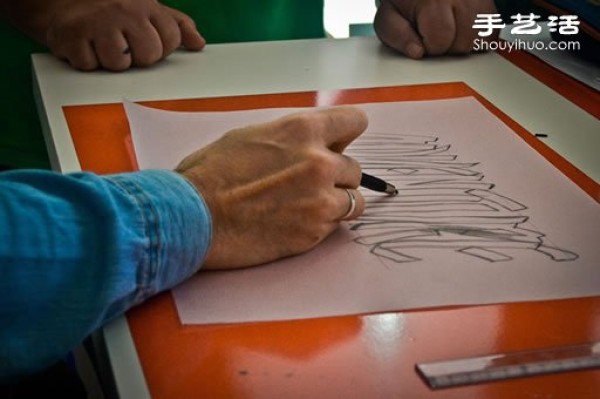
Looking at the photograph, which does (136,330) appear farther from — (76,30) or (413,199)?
(76,30)

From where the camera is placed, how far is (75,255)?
571mm

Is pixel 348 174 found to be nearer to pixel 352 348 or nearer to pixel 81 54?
pixel 352 348

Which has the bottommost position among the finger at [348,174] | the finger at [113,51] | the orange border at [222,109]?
the orange border at [222,109]

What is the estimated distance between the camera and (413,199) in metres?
0.76

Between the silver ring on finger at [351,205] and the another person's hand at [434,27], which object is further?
the another person's hand at [434,27]

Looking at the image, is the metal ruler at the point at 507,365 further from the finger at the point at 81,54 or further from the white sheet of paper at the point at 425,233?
the finger at the point at 81,54

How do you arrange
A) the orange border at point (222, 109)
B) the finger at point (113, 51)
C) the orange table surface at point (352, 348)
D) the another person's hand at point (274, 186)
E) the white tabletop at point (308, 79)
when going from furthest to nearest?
the finger at point (113, 51) < the white tabletop at point (308, 79) < the orange border at point (222, 109) < the another person's hand at point (274, 186) < the orange table surface at point (352, 348)

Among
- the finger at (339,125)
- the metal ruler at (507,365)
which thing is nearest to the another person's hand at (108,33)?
the finger at (339,125)

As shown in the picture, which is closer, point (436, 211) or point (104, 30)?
point (436, 211)

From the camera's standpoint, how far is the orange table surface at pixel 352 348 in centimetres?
52

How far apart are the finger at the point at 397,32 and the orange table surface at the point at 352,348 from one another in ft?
1.90

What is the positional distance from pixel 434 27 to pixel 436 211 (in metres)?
0.46

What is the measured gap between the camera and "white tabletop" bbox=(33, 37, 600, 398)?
3.01ft

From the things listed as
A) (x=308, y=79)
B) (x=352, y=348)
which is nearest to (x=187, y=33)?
(x=308, y=79)
